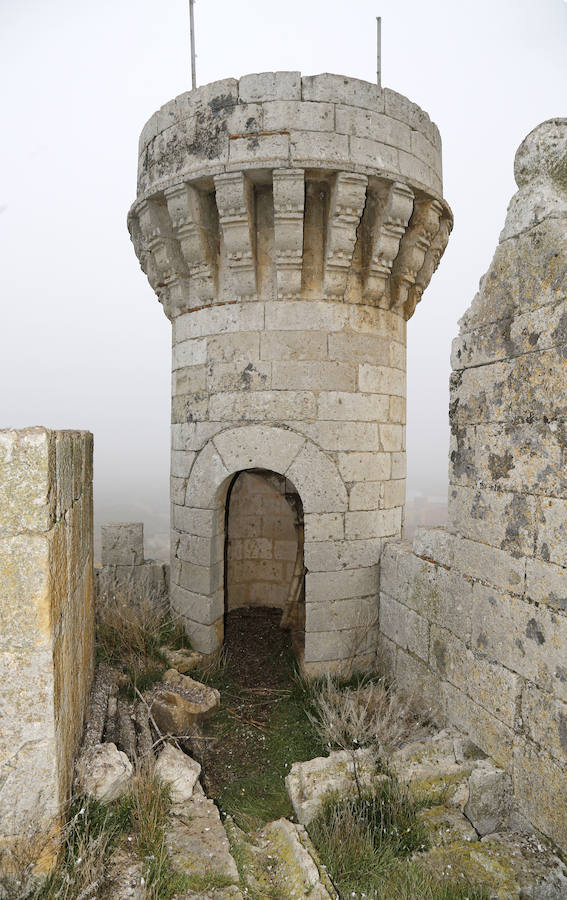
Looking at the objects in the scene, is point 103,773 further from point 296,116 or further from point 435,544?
point 296,116

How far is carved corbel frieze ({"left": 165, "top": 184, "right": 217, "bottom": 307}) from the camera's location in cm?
455

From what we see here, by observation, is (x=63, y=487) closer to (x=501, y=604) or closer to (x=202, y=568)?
(x=501, y=604)

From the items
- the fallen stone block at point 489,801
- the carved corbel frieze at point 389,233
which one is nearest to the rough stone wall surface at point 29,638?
the fallen stone block at point 489,801

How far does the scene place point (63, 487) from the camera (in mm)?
2428

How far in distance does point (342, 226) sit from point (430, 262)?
128 cm

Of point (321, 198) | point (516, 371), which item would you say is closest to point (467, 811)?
point (516, 371)

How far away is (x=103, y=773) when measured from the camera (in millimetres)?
2584

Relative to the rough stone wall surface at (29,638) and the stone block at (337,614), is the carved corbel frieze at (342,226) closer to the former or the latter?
→ the stone block at (337,614)

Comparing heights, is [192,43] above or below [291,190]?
above

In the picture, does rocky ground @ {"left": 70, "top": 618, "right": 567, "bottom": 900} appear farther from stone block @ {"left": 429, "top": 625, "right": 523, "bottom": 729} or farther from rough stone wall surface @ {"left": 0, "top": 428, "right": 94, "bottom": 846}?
rough stone wall surface @ {"left": 0, "top": 428, "right": 94, "bottom": 846}

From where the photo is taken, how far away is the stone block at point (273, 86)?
14.0 feet

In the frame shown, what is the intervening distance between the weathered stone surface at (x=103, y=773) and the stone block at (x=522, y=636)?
203cm

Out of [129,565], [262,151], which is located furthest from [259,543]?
[262,151]

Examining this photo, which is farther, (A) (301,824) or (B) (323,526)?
(B) (323,526)
